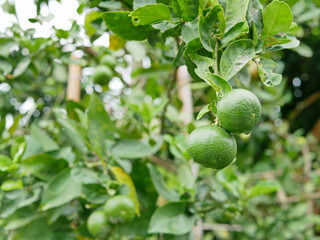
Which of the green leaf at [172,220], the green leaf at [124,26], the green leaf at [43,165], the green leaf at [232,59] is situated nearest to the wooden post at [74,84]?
the green leaf at [43,165]

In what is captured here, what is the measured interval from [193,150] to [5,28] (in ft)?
3.05

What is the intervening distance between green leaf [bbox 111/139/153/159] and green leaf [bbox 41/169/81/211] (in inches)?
5.6

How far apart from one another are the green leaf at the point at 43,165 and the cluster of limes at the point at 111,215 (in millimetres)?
205

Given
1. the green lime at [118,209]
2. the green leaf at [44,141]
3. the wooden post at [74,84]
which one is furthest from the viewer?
the wooden post at [74,84]

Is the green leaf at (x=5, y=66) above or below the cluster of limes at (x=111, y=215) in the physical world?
above

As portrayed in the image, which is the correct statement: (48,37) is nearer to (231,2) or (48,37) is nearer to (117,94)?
(117,94)

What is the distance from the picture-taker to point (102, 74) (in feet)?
3.96

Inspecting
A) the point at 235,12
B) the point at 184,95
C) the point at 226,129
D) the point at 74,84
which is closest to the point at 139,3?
the point at 235,12

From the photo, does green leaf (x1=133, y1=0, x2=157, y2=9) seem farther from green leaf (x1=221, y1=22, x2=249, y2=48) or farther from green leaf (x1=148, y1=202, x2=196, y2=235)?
green leaf (x1=148, y1=202, x2=196, y2=235)

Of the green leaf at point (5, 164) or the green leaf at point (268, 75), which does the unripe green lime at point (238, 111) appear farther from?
the green leaf at point (5, 164)

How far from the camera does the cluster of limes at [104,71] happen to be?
3.96 ft

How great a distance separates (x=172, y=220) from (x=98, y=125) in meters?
0.32

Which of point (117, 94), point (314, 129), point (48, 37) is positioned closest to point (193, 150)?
point (48, 37)

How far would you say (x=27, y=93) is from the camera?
2021 mm
